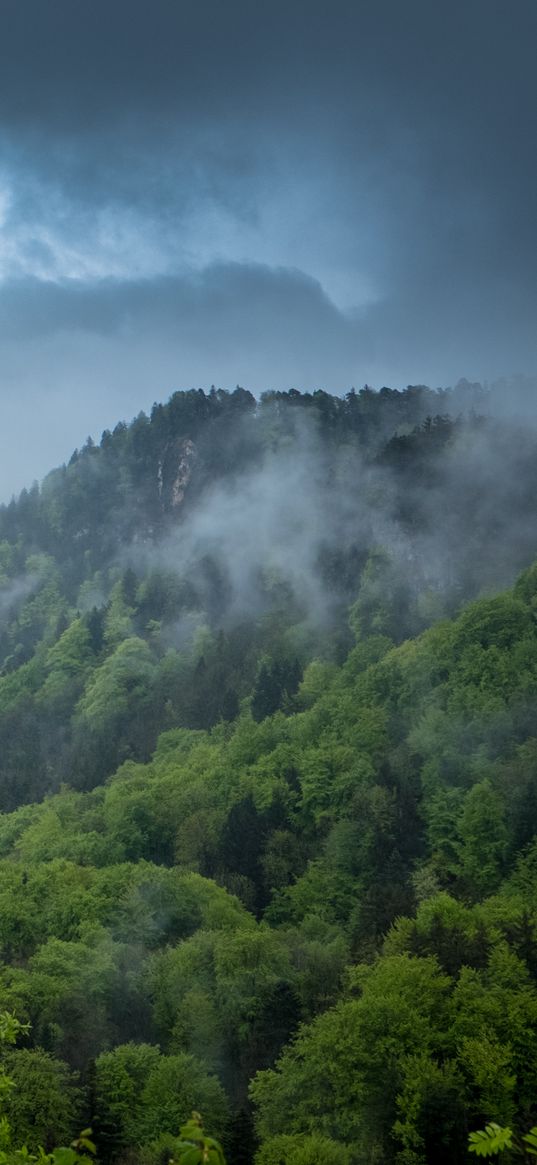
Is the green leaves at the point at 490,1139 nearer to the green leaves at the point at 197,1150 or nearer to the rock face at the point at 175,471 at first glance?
the green leaves at the point at 197,1150

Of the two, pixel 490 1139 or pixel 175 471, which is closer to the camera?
pixel 490 1139

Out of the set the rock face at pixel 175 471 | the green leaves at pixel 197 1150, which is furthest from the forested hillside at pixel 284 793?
the green leaves at pixel 197 1150

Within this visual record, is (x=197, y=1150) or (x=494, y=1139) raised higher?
(x=197, y=1150)

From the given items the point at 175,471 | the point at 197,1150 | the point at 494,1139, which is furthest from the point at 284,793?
the point at 175,471

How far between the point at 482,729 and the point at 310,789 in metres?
15.7

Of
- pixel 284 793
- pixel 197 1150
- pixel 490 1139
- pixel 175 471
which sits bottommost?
pixel 284 793

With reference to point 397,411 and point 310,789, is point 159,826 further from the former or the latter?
point 397,411

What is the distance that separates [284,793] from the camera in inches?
3342

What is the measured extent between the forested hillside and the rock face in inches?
23.8

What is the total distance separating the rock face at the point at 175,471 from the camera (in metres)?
176

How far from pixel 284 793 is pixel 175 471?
103693 mm

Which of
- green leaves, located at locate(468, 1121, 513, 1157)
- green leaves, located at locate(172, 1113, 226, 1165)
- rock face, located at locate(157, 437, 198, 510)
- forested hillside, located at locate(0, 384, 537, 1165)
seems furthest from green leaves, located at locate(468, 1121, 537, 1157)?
rock face, located at locate(157, 437, 198, 510)

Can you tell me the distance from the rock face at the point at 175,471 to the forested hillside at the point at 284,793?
604mm

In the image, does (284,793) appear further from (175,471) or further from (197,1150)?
(175,471)
